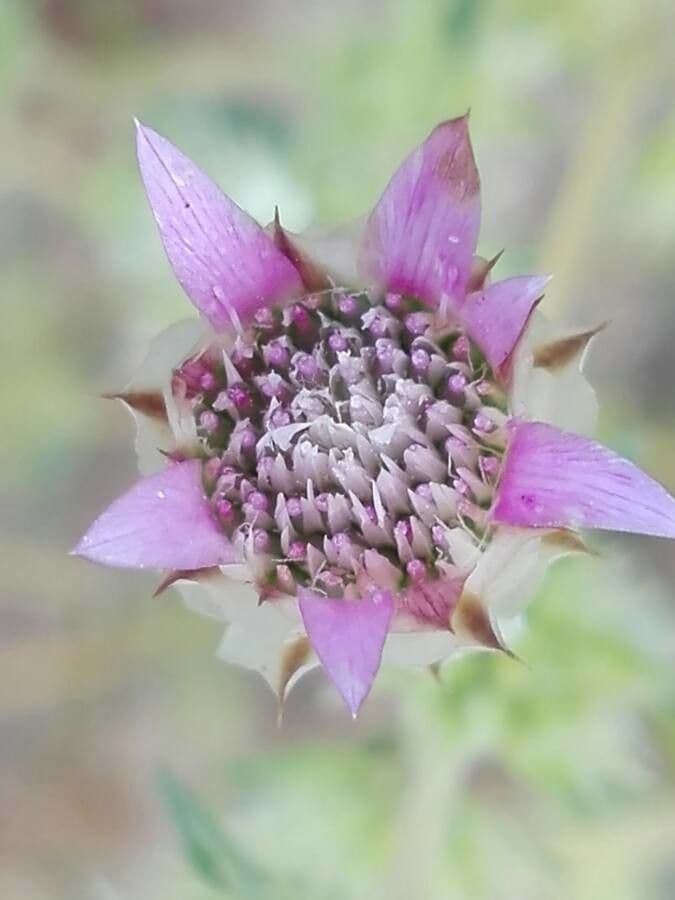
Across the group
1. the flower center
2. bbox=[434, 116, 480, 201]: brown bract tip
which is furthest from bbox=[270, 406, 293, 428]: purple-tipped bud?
bbox=[434, 116, 480, 201]: brown bract tip

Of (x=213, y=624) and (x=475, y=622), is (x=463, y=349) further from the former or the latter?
(x=213, y=624)

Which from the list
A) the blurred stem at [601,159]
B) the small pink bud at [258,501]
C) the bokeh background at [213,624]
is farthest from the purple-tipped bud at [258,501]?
the blurred stem at [601,159]

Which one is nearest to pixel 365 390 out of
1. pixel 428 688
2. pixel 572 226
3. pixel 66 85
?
pixel 428 688

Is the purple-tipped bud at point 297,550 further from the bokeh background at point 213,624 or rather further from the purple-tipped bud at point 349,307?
the bokeh background at point 213,624

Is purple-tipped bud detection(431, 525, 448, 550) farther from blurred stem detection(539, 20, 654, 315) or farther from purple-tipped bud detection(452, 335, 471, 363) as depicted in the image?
blurred stem detection(539, 20, 654, 315)

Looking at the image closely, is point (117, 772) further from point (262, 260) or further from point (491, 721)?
point (262, 260)

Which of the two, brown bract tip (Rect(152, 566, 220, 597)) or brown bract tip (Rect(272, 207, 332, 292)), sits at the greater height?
brown bract tip (Rect(272, 207, 332, 292))

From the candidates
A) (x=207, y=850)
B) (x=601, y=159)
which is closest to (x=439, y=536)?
(x=207, y=850)

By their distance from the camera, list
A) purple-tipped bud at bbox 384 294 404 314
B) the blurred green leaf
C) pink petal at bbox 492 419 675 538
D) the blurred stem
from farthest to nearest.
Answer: the blurred stem → the blurred green leaf → purple-tipped bud at bbox 384 294 404 314 → pink petal at bbox 492 419 675 538
